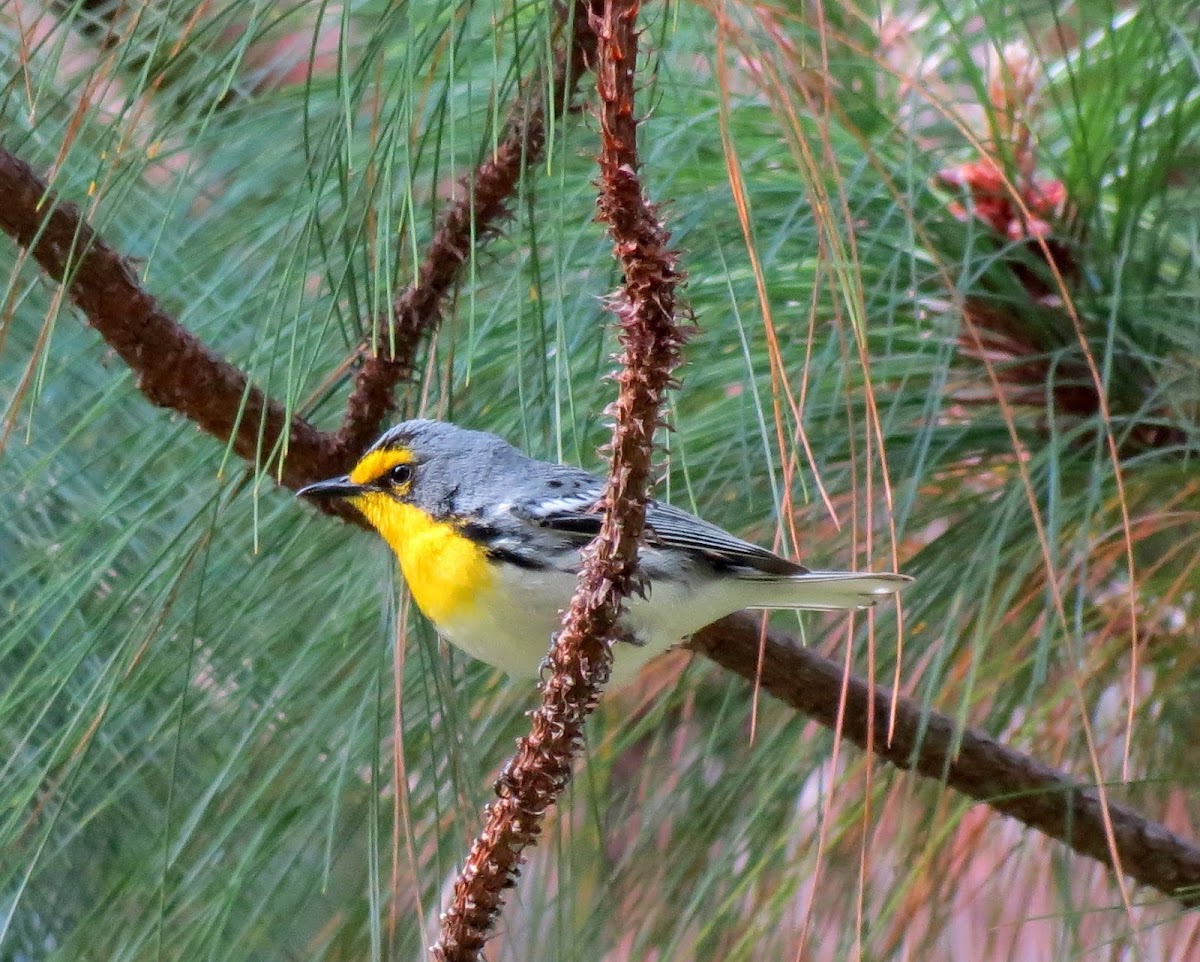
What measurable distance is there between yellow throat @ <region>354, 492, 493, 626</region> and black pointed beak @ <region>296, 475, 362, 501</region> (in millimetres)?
33

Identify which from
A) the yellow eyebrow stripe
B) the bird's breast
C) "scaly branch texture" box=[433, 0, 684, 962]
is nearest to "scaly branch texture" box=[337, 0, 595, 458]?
the yellow eyebrow stripe

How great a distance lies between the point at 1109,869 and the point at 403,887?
21.0 inches

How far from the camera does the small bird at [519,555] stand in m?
0.97

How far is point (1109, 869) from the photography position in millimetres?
984

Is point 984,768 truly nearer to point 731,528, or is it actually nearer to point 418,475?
point 731,528

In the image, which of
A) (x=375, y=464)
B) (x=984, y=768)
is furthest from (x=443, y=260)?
(x=984, y=768)

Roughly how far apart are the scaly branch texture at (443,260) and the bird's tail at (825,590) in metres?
0.30

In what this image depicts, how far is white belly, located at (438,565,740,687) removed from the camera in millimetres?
971

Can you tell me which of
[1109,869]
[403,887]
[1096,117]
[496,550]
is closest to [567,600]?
[496,550]

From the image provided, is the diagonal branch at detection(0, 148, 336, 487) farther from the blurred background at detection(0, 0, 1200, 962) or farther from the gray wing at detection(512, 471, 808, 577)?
the gray wing at detection(512, 471, 808, 577)

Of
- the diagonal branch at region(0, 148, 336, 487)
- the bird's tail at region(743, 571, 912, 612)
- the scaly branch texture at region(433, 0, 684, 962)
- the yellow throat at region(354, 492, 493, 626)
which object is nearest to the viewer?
the scaly branch texture at region(433, 0, 684, 962)

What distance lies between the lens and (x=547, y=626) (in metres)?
1.02

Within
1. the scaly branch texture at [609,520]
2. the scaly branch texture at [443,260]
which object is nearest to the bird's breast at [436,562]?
the scaly branch texture at [443,260]

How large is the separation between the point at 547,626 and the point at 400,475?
0.53 feet
